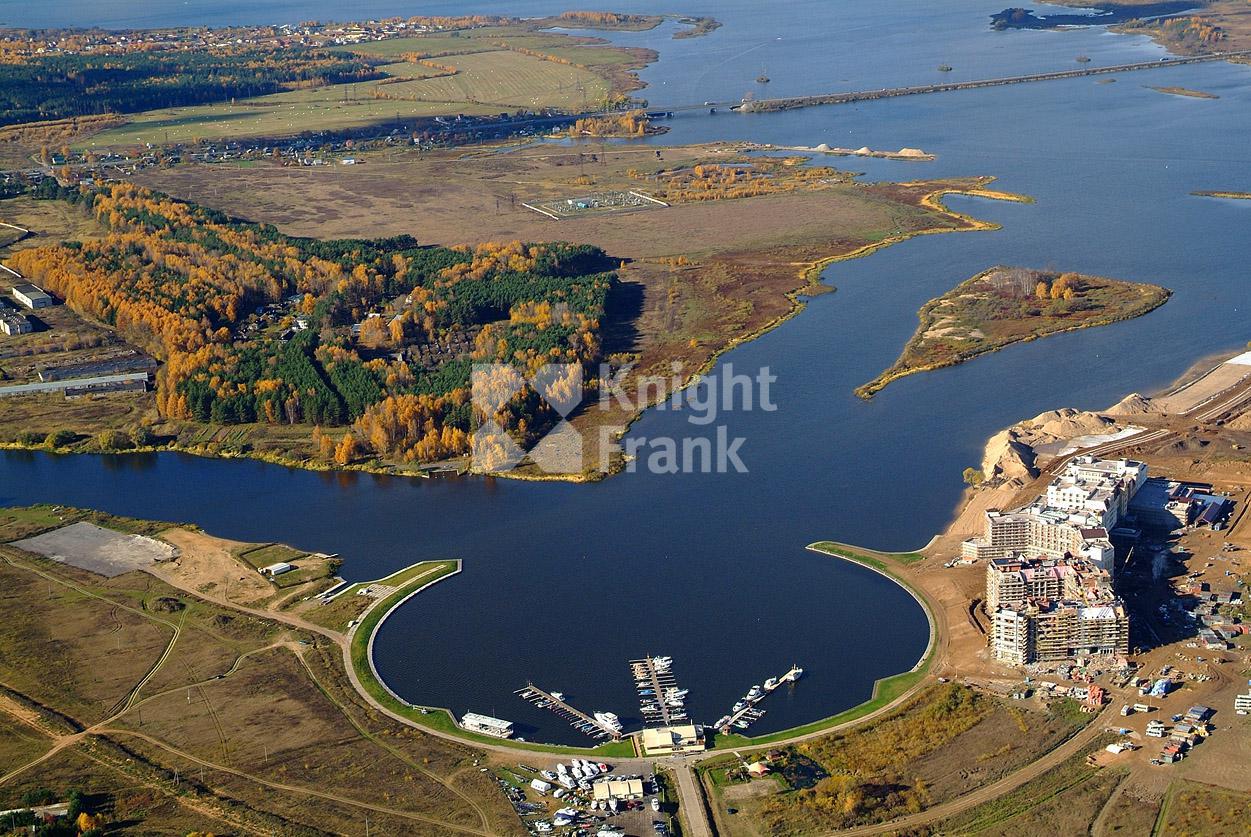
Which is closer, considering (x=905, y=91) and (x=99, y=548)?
(x=99, y=548)

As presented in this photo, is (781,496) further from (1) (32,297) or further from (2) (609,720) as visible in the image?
(1) (32,297)

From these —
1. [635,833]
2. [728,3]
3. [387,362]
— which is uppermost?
[728,3]

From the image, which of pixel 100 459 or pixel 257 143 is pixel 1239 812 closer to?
pixel 100 459

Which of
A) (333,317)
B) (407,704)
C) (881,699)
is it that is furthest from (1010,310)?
(407,704)

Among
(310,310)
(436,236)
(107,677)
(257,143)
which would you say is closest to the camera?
(107,677)

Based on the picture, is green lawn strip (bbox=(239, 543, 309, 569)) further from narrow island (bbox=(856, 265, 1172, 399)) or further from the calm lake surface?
narrow island (bbox=(856, 265, 1172, 399))

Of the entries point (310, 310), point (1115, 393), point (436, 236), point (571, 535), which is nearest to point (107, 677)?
point (571, 535)
